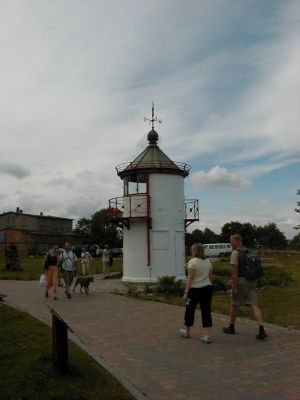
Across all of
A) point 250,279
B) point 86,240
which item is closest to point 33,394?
point 250,279

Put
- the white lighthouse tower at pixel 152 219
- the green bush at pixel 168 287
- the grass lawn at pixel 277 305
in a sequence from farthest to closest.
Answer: the white lighthouse tower at pixel 152 219 → the green bush at pixel 168 287 → the grass lawn at pixel 277 305

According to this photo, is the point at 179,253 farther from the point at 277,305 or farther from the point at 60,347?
the point at 60,347

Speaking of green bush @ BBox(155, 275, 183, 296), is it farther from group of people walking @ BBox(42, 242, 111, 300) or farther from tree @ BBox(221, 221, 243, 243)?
tree @ BBox(221, 221, 243, 243)

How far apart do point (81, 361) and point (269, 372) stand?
2538 mm

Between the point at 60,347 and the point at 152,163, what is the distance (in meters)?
18.7

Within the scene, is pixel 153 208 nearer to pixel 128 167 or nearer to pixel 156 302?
pixel 128 167

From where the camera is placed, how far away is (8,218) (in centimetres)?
10362

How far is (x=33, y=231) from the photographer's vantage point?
3669 inches

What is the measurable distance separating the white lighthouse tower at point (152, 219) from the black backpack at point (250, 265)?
1471cm

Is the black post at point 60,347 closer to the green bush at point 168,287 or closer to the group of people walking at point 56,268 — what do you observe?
the group of people walking at point 56,268

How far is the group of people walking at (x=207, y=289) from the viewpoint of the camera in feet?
32.0

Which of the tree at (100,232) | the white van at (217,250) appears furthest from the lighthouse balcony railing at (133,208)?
the tree at (100,232)

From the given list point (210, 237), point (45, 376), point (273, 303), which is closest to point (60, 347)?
point (45, 376)

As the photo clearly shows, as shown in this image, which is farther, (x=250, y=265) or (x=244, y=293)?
(x=244, y=293)
